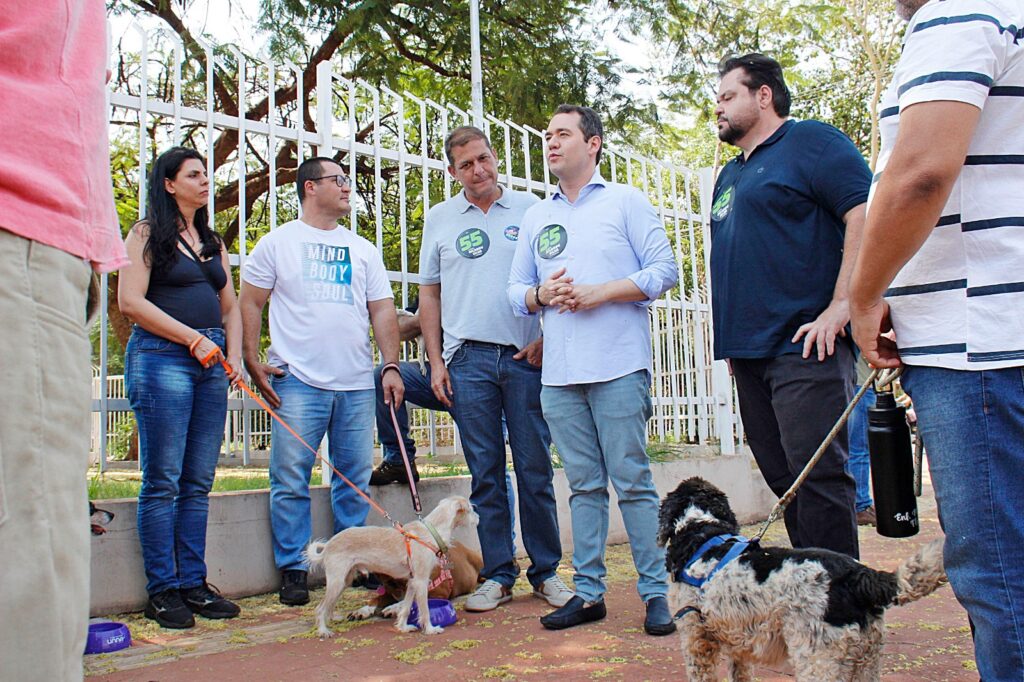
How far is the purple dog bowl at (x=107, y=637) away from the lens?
359 cm

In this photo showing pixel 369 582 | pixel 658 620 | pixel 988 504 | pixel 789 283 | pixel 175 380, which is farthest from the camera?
pixel 369 582

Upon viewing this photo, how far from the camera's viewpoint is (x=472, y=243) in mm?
4715

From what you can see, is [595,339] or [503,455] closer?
[595,339]

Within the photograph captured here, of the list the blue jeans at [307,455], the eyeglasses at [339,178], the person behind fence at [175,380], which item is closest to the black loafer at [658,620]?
the blue jeans at [307,455]

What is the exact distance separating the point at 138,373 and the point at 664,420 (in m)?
4.71

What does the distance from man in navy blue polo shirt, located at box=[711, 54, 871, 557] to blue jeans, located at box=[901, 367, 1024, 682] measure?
137 centimetres

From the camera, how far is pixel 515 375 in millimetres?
4543

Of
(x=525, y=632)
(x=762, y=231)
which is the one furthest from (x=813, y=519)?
(x=525, y=632)

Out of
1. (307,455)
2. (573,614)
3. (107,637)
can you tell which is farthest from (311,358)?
(573,614)

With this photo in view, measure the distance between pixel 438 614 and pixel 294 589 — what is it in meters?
0.91

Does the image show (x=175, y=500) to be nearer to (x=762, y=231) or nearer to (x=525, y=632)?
(x=525, y=632)

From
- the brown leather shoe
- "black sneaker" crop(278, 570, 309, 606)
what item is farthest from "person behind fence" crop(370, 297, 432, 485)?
the brown leather shoe

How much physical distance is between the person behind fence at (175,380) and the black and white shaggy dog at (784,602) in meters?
2.43

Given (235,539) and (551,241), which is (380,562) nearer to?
(235,539)
